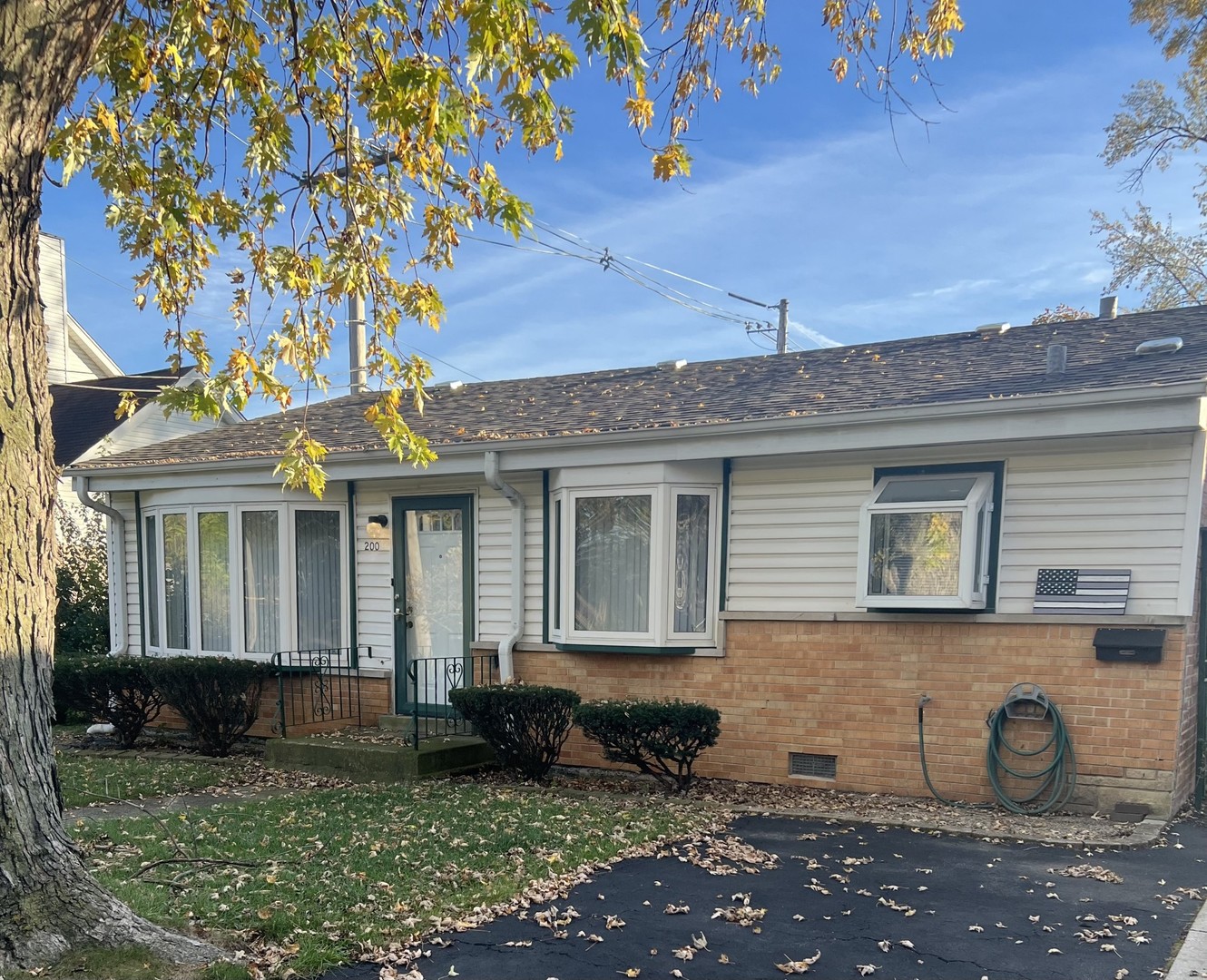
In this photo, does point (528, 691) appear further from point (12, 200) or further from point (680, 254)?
point (680, 254)

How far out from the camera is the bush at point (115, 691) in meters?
9.82

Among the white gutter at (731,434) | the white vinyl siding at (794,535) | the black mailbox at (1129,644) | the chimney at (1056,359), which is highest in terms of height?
the chimney at (1056,359)

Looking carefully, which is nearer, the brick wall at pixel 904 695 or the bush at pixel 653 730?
the brick wall at pixel 904 695

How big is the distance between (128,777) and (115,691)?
207 centimetres

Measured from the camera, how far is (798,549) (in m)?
7.78

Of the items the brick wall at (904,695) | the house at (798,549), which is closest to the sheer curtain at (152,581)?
the house at (798,549)

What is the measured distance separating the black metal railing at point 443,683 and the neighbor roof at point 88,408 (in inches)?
366

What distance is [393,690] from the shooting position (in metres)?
9.77

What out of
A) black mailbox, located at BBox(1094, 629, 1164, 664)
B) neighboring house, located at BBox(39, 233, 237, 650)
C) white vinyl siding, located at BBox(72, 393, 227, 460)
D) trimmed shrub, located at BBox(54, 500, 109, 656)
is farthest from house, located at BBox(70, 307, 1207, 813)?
neighboring house, located at BBox(39, 233, 237, 650)

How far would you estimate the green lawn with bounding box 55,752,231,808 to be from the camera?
7.46 meters

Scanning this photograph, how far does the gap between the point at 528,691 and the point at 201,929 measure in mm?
3847

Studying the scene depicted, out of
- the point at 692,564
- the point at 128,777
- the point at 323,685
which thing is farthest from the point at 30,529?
the point at 323,685

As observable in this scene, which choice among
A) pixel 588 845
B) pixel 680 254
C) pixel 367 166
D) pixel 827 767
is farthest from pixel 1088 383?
pixel 680 254

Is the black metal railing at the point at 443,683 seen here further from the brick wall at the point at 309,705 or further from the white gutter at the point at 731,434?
the white gutter at the point at 731,434
